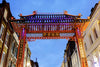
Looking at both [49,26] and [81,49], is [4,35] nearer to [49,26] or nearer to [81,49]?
[49,26]

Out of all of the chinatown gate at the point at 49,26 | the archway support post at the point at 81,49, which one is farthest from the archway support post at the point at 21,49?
the archway support post at the point at 81,49

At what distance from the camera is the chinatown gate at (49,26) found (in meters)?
12.5

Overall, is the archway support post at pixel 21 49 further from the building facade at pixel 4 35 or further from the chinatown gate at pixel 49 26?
the building facade at pixel 4 35

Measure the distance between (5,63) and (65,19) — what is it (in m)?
10.0

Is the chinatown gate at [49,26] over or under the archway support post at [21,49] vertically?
over

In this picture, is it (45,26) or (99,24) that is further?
(99,24)

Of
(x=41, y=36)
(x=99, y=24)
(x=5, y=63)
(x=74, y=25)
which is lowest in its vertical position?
(x=5, y=63)

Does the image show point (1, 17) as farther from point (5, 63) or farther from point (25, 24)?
point (5, 63)

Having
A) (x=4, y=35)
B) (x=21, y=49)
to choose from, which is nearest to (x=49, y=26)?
(x=21, y=49)

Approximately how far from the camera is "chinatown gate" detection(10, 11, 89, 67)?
12.5 meters

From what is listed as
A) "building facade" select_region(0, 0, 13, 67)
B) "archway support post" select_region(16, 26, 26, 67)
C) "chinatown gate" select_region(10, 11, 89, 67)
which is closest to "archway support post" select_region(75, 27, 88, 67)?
"chinatown gate" select_region(10, 11, 89, 67)

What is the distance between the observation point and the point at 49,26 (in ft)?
43.6

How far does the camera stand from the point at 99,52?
14.7m

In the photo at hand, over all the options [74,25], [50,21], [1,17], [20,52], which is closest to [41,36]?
[50,21]
